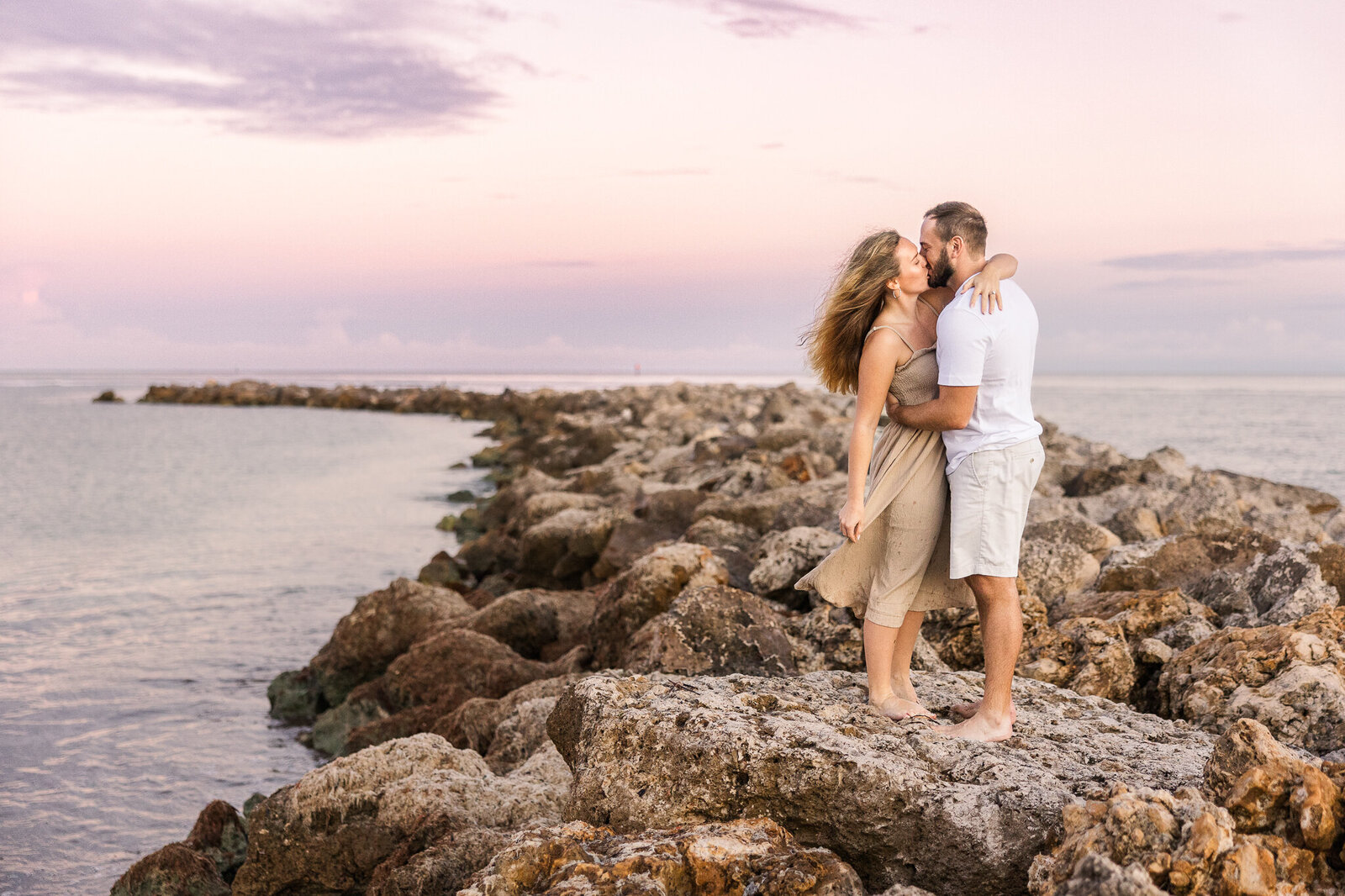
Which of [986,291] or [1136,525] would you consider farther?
[1136,525]

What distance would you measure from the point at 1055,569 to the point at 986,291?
3.87 metres

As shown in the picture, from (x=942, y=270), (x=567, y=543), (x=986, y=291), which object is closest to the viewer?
(x=986, y=291)

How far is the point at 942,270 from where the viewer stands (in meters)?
3.93

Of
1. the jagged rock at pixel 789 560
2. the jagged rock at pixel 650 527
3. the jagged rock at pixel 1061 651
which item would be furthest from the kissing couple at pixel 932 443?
the jagged rock at pixel 650 527

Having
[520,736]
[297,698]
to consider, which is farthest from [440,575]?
[520,736]

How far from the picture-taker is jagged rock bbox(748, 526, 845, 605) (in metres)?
7.15

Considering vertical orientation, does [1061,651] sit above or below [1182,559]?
below

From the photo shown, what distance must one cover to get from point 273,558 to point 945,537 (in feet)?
43.0

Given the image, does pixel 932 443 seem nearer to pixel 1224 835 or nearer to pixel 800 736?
pixel 800 736

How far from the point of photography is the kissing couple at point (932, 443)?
3.70 m

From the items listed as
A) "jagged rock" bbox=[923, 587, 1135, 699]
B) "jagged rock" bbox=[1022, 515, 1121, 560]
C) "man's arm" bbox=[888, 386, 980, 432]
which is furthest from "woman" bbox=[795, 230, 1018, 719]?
"jagged rock" bbox=[1022, 515, 1121, 560]

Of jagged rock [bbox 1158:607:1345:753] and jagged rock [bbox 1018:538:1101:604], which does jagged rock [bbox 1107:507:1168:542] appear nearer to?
jagged rock [bbox 1018:538:1101:604]

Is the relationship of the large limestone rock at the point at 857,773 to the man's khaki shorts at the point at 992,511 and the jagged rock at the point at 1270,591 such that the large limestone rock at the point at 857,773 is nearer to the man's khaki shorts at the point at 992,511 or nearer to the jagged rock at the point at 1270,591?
the man's khaki shorts at the point at 992,511

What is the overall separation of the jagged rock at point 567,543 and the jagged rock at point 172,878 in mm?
5904
